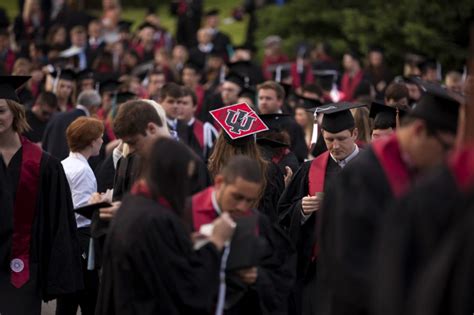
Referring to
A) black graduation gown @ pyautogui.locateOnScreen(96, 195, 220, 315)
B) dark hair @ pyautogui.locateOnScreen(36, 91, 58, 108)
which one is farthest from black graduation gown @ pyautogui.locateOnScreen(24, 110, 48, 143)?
black graduation gown @ pyautogui.locateOnScreen(96, 195, 220, 315)

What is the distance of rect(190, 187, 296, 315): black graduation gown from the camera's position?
5.84 m

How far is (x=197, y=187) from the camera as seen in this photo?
6.80 meters

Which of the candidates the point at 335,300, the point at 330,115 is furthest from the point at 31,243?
the point at 335,300

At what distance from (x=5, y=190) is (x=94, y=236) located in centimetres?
90

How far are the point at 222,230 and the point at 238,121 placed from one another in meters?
2.44

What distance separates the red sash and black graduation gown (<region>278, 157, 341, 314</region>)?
1.81m

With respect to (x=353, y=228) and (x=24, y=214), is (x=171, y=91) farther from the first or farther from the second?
(x=353, y=228)

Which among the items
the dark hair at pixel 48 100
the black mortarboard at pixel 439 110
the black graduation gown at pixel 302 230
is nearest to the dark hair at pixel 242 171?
the black mortarboard at pixel 439 110

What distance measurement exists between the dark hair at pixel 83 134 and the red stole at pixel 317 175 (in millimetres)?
1738

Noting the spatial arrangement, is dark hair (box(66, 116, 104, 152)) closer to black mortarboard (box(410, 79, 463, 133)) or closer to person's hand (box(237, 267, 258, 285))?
person's hand (box(237, 267, 258, 285))

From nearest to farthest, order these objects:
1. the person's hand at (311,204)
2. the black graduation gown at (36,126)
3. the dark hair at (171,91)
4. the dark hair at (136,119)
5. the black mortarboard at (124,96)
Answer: the dark hair at (136,119), the person's hand at (311,204), the dark hair at (171,91), the black mortarboard at (124,96), the black graduation gown at (36,126)

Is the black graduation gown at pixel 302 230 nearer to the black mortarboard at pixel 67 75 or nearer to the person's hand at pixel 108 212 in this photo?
the person's hand at pixel 108 212

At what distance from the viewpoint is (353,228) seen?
14.4 feet

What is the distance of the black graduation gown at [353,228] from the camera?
4.37 m
